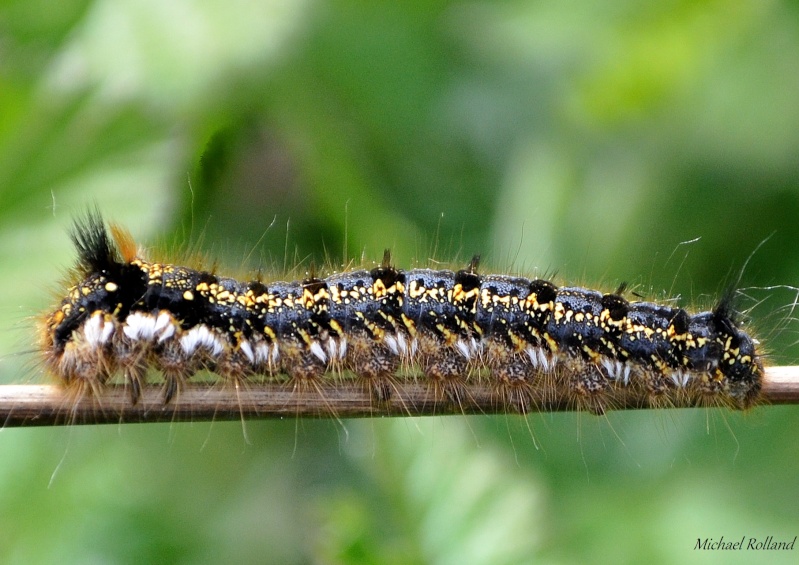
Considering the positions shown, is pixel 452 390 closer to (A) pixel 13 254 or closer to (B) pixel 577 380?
(B) pixel 577 380

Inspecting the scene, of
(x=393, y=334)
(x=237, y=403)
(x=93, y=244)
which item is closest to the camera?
(x=237, y=403)

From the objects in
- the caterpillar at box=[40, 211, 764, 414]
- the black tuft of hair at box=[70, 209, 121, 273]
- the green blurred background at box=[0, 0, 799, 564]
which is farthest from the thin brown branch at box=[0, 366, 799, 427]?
the black tuft of hair at box=[70, 209, 121, 273]

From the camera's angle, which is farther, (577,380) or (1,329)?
(577,380)

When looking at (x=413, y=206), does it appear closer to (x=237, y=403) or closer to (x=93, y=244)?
(x=93, y=244)

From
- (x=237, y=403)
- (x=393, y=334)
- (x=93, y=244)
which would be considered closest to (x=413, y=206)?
(x=393, y=334)

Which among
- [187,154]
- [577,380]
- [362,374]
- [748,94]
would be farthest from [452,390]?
[748,94]

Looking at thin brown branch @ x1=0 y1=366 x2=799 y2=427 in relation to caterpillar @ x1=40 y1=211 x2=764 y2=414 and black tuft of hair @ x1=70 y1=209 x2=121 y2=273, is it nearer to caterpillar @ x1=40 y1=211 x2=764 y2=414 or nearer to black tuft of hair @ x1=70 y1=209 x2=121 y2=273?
caterpillar @ x1=40 y1=211 x2=764 y2=414
